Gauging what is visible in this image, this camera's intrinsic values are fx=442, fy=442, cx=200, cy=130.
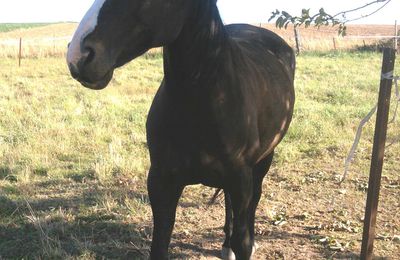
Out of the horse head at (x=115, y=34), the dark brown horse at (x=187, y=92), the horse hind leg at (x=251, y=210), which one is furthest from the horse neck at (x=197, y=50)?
the horse hind leg at (x=251, y=210)

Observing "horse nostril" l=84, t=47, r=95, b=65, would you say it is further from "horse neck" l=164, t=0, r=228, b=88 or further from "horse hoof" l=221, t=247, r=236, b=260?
"horse hoof" l=221, t=247, r=236, b=260

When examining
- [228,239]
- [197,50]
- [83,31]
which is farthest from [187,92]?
[228,239]

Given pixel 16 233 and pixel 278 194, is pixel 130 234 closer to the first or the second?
pixel 16 233

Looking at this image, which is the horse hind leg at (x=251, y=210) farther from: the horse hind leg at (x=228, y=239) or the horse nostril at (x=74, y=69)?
the horse nostril at (x=74, y=69)

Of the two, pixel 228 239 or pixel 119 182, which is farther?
pixel 119 182

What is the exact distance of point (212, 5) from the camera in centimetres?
210

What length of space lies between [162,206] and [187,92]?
0.69 m

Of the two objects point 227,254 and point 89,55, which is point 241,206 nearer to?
point 227,254

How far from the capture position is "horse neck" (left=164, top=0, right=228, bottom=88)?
2018mm

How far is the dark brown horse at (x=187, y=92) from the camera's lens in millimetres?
1686

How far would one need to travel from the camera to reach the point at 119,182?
15.2 feet

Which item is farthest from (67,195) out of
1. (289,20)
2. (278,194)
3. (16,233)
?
(289,20)

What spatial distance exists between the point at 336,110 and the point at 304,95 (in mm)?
1657

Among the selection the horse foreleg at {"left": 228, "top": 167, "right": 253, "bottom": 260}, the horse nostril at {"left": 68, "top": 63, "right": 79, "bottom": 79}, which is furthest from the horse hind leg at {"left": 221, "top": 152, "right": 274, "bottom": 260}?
the horse nostril at {"left": 68, "top": 63, "right": 79, "bottom": 79}
